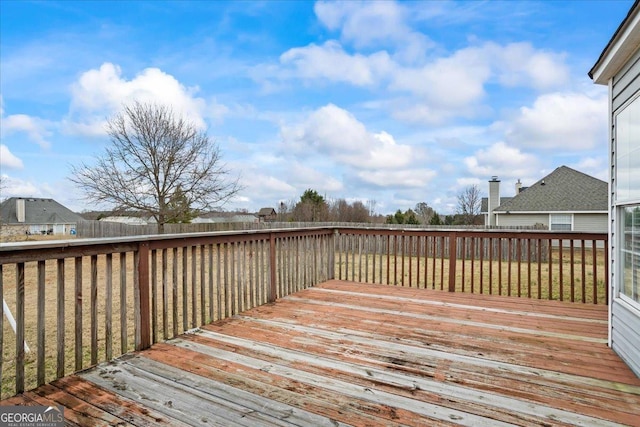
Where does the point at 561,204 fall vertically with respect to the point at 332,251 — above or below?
above

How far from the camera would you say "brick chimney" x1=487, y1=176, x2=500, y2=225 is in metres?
17.4

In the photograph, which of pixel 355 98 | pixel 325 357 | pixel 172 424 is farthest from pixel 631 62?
pixel 355 98

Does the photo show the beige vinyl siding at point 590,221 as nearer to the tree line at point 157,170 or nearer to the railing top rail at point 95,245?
the tree line at point 157,170

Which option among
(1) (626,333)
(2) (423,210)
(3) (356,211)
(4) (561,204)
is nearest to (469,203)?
(2) (423,210)

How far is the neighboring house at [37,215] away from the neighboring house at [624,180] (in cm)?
2870

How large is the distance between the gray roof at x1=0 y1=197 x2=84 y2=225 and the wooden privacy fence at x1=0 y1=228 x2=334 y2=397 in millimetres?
24949

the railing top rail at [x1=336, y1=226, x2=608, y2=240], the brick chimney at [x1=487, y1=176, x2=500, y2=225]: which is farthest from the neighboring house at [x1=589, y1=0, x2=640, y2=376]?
the brick chimney at [x1=487, y1=176, x2=500, y2=225]

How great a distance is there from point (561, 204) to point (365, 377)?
17081 millimetres

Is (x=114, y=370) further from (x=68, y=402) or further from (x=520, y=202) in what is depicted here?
(x=520, y=202)

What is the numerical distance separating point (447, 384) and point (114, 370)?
2.15 meters

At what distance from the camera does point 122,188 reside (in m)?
12.5

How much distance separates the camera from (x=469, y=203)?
83.1ft

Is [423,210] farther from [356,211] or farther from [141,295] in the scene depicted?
[141,295]

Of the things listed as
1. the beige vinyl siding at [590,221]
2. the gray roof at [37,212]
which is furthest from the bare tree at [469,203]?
the gray roof at [37,212]
